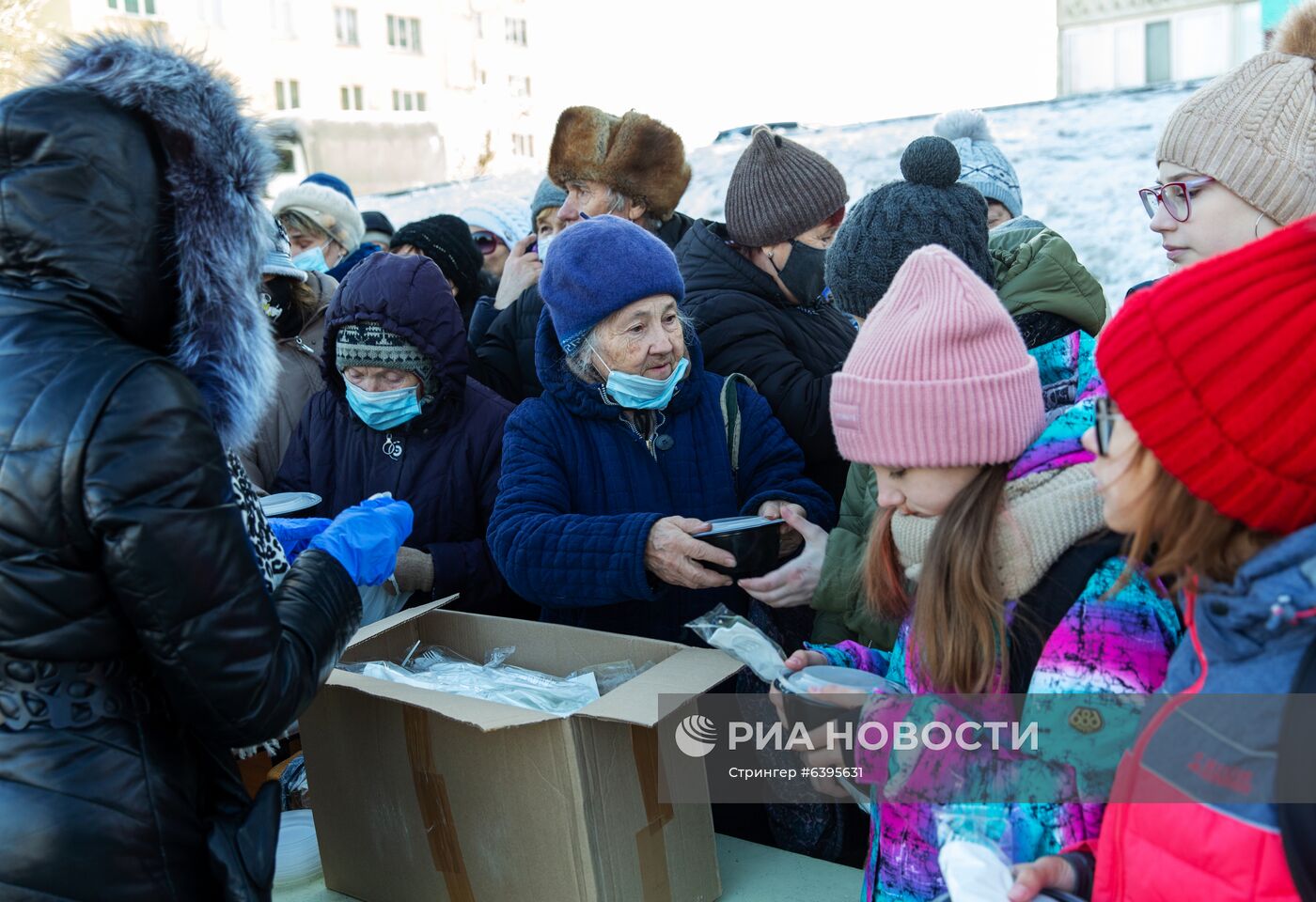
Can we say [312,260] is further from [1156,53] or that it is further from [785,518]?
[1156,53]

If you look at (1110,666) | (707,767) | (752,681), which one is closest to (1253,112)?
(1110,666)

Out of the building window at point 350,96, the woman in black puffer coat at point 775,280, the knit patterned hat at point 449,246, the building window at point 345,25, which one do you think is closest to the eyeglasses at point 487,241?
Result: the knit patterned hat at point 449,246

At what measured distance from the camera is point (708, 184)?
909 cm

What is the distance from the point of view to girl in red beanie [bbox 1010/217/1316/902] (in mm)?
1001

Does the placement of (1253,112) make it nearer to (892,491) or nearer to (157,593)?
(892,491)

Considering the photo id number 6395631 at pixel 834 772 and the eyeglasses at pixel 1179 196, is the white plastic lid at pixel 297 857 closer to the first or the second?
the photo id number 6395631 at pixel 834 772

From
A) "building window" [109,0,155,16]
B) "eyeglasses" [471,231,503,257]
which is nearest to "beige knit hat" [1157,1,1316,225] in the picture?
"eyeglasses" [471,231,503,257]

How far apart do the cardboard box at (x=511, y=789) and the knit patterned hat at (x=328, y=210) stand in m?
3.42

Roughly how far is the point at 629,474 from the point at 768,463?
0.36 m

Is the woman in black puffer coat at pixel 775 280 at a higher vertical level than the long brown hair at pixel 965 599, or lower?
higher

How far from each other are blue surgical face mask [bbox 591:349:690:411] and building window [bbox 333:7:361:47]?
1671 inches

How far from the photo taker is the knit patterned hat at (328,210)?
5117 mm

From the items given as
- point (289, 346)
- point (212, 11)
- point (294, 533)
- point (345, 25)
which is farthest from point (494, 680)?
point (345, 25)

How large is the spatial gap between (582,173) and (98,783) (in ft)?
8.53
